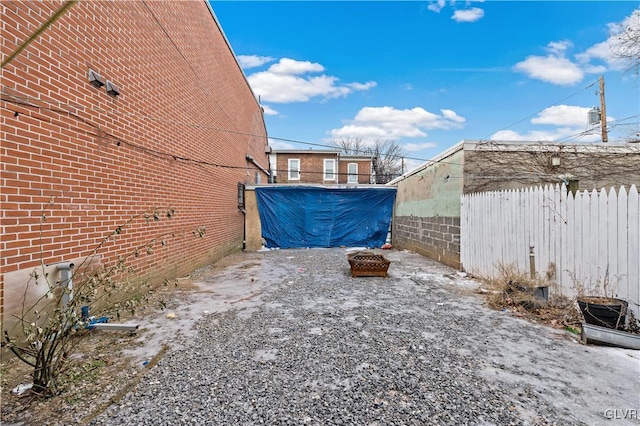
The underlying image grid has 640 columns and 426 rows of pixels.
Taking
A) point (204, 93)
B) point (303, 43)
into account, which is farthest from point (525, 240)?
point (303, 43)

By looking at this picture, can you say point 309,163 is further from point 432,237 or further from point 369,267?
point 369,267

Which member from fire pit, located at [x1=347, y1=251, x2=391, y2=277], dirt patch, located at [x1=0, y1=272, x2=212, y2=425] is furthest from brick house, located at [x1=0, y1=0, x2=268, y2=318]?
fire pit, located at [x1=347, y1=251, x2=391, y2=277]

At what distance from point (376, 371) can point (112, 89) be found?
465 centimetres

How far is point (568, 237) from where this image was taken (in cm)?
382

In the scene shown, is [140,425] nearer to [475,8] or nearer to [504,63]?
[475,8]

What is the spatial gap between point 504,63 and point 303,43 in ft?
22.3

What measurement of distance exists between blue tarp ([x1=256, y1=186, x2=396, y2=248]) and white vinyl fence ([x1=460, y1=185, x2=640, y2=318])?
21.1 feet

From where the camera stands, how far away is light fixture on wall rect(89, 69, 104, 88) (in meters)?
3.48

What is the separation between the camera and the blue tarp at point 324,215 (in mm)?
11820

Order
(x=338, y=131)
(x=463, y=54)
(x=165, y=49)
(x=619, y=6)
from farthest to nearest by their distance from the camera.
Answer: (x=338, y=131)
(x=463, y=54)
(x=619, y=6)
(x=165, y=49)

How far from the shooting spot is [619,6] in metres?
6.13

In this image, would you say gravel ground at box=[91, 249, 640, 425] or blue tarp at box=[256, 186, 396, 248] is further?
blue tarp at box=[256, 186, 396, 248]

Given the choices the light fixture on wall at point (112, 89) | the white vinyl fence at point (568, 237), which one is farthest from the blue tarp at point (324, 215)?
the light fixture on wall at point (112, 89)

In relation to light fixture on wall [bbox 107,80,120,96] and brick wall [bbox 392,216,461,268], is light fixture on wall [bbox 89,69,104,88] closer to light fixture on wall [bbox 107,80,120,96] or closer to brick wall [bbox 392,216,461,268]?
light fixture on wall [bbox 107,80,120,96]
